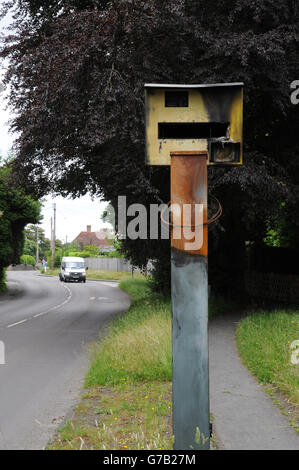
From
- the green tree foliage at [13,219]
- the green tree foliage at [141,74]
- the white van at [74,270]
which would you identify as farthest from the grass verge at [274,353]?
the white van at [74,270]

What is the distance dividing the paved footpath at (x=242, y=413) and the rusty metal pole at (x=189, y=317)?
0.72m

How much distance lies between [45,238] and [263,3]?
115 metres

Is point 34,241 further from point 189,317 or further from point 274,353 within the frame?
point 189,317

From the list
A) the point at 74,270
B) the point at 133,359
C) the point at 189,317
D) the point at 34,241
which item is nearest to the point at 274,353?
the point at 133,359

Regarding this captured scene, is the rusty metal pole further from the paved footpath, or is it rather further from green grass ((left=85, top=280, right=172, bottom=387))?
green grass ((left=85, top=280, right=172, bottom=387))

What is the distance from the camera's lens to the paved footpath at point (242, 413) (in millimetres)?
5086

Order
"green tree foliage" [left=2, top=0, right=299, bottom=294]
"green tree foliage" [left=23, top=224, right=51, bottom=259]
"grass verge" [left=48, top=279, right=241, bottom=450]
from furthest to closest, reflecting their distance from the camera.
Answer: "green tree foliage" [left=23, top=224, right=51, bottom=259] < "green tree foliage" [left=2, top=0, right=299, bottom=294] < "grass verge" [left=48, top=279, right=241, bottom=450]

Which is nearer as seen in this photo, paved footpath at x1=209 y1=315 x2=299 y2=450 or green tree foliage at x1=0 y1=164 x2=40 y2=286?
paved footpath at x1=209 y1=315 x2=299 y2=450

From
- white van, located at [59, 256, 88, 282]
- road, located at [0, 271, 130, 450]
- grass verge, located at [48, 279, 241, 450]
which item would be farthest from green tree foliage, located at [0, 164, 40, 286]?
grass verge, located at [48, 279, 241, 450]

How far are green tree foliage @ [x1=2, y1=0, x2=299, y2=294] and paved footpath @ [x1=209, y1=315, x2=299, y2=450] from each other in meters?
4.83

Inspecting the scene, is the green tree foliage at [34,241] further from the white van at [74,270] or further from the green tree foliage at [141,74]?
the green tree foliage at [141,74]

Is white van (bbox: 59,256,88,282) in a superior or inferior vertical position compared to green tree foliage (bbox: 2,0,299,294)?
inferior

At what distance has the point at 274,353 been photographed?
887cm

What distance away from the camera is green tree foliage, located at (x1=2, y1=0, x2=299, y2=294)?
1167 cm
